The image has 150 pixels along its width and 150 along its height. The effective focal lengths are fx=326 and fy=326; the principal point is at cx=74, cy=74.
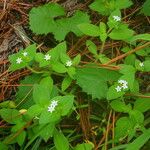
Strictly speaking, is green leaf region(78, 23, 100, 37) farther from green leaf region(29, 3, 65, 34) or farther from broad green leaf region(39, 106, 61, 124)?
broad green leaf region(39, 106, 61, 124)

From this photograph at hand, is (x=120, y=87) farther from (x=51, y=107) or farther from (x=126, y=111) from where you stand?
(x=51, y=107)

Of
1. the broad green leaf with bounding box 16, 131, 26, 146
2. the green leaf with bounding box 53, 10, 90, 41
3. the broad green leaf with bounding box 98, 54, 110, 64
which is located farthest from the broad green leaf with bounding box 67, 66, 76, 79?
the broad green leaf with bounding box 16, 131, 26, 146

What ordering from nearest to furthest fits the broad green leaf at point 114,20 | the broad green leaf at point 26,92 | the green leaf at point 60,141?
1. the green leaf at point 60,141
2. the broad green leaf at point 26,92
3. the broad green leaf at point 114,20

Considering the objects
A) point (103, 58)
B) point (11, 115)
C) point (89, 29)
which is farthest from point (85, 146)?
point (89, 29)

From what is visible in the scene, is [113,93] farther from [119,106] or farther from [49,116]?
[49,116]

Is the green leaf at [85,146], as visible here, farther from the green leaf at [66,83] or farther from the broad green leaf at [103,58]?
the broad green leaf at [103,58]

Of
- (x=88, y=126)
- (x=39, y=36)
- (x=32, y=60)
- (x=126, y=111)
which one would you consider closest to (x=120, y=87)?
(x=126, y=111)

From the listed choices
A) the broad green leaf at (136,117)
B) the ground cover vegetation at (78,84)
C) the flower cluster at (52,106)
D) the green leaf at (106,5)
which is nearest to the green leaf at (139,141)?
the ground cover vegetation at (78,84)
